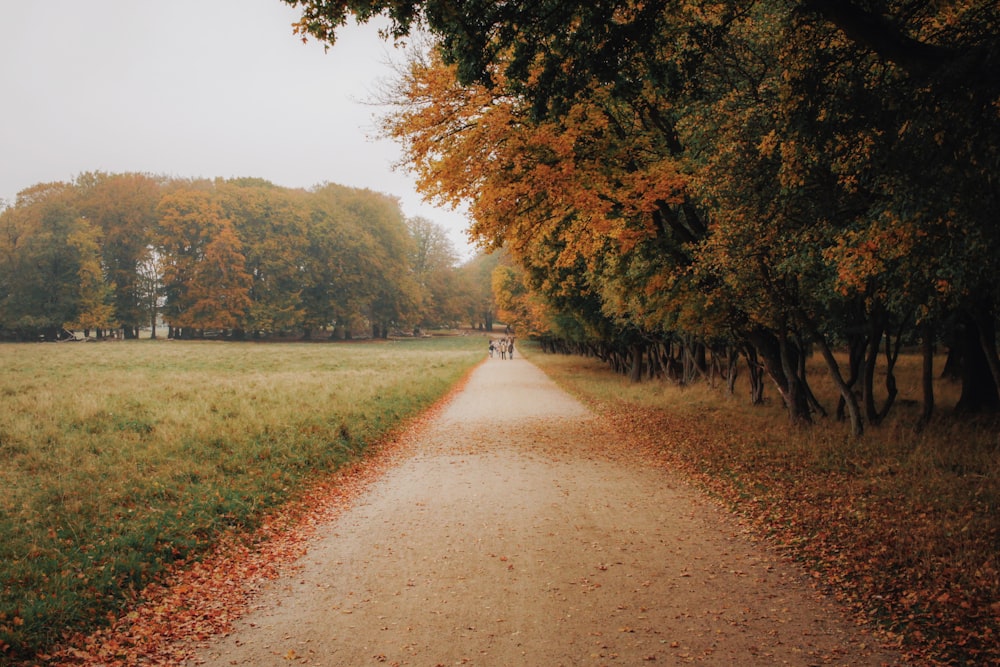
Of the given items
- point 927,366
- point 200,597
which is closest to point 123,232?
point 200,597

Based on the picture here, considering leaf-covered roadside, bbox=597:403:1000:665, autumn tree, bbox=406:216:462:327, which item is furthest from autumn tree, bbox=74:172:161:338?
leaf-covered roadside, bbox=597:403:1000:665

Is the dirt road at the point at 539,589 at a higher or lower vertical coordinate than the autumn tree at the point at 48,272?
lower

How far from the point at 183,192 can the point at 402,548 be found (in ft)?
218

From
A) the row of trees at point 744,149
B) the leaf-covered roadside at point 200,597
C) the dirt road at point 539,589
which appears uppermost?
the row of trees at point 744,149

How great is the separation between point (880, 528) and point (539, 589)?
3.73m

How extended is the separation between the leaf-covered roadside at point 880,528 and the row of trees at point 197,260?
198ft

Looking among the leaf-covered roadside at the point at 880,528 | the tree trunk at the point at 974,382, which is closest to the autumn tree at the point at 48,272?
the leaf-covered roadside at the point at 880,528

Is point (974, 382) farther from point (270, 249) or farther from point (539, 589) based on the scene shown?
point (270, 249)

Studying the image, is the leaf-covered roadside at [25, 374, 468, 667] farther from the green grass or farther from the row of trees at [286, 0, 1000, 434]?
the row of trees at [286, 0, 1000, 434]

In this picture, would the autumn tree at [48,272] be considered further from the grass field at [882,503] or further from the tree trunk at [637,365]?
the grass field at [882,503]

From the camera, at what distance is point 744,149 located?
7836 millimetres

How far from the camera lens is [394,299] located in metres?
75.8

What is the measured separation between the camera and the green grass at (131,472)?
471cm

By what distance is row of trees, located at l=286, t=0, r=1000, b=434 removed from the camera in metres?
5.16
